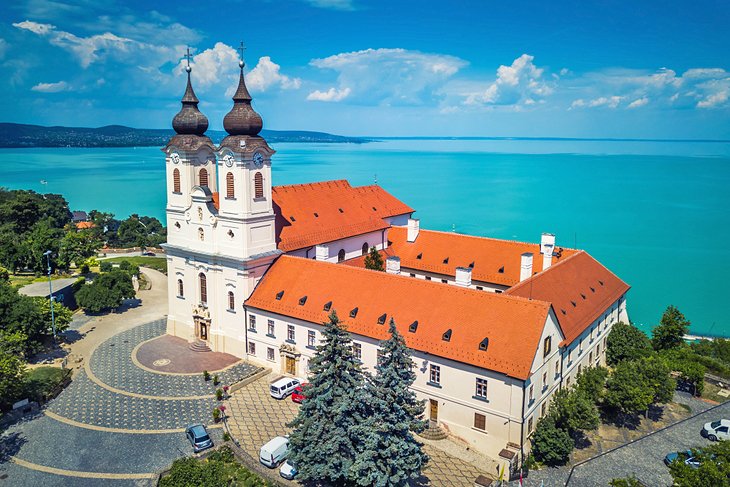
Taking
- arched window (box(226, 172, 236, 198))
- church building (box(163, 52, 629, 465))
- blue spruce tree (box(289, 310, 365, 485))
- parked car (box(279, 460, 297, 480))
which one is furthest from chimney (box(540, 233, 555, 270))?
A: parked car (box(279, 460, 297, 480))

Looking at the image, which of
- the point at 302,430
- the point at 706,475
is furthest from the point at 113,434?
the point at 706,475

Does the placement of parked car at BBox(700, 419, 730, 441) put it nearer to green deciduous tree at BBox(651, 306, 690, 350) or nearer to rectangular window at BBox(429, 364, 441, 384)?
green deciduous tree at BBox(651, 306, 690, 350)

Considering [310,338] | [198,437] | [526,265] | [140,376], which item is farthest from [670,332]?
[140,376]

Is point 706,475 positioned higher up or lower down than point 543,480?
higher up

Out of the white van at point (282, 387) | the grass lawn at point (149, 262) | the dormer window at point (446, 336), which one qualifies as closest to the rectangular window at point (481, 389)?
the dormer window at point (446, 336)

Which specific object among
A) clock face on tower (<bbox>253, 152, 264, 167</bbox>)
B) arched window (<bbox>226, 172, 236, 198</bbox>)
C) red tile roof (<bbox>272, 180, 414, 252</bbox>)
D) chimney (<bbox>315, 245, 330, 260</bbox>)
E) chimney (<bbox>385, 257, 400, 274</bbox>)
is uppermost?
clock face on tower (<bbox>253, 152, 264, 167</bbox>)

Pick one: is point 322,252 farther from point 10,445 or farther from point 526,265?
point 10,445

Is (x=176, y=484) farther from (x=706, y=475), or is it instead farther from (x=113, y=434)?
(x=706, y=475)
